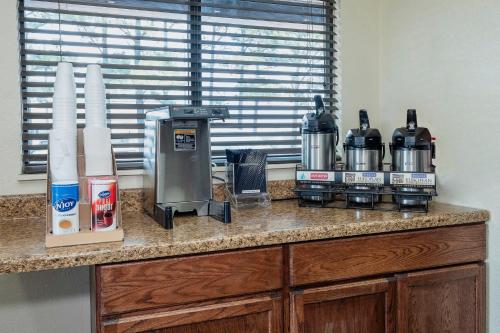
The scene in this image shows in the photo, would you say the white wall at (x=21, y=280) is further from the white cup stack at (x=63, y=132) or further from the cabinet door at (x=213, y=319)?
the cabinet door at (x=213, y=319)

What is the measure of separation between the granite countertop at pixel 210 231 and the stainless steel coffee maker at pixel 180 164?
57 mm

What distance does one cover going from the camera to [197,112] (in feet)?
4.98

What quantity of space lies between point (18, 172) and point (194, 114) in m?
0.69

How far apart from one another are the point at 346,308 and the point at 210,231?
20.9 inches

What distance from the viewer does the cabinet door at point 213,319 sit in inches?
48.2

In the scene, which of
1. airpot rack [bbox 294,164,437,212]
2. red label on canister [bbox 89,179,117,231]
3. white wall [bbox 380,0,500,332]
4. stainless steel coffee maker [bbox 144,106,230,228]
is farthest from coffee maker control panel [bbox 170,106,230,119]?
white wall [bbox 380,0,500,332]

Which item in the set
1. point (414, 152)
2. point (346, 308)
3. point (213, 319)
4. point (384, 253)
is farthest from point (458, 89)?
point (213, 319)

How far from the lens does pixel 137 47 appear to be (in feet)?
6.05

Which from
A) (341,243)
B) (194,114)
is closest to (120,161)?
(194,114)

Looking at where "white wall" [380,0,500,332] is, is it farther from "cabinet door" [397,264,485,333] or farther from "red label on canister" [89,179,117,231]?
"red label on canister" [89,179,117,231]

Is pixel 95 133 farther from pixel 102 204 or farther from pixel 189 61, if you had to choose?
pixel 189 61

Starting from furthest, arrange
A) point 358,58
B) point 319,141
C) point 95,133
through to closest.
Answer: point 358,58
point 319,141
point 95,133

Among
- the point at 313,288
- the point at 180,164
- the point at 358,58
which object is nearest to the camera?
the point at 313,288

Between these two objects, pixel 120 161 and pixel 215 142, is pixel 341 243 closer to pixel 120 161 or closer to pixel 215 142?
pixel 215 142
